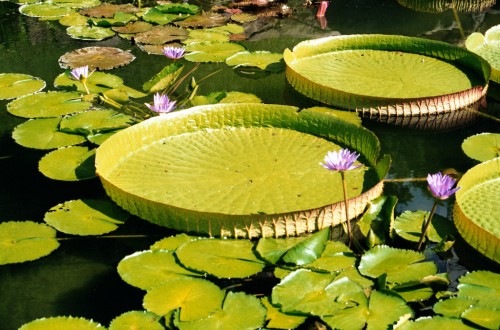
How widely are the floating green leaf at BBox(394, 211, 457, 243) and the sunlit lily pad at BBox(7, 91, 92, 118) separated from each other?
1709 mm

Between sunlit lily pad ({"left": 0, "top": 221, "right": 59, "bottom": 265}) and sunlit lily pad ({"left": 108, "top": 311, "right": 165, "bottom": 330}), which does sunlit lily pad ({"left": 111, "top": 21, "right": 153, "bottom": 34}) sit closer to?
sunlit lily pad ({"left": 0, "top": 221, "right": 59, "bottom": 265})

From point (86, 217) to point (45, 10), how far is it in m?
2.98

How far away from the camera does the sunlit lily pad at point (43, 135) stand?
315 centimetres

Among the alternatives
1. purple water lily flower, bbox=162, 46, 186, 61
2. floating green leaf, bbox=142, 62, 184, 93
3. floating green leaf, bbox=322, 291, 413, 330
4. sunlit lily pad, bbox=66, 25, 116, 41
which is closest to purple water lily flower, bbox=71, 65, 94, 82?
floating green leaf, bbox=142, 62, 184, 93

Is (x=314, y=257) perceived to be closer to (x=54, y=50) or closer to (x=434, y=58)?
(x=434, y=58)

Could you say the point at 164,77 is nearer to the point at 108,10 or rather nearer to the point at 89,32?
the point at 89,32

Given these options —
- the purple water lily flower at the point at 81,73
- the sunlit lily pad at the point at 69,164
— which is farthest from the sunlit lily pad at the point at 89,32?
the sunlit lily pad at the point at 69,164

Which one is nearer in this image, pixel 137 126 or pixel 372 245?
pixel 372 245

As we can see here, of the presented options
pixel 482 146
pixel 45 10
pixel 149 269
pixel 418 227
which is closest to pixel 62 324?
pixel 149 269

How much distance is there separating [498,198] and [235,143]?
109 cm

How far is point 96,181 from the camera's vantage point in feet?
9.66

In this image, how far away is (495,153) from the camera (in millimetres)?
3039

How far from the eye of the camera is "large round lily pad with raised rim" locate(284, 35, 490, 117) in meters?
3.40

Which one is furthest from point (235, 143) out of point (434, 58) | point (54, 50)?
point (54, 50)
